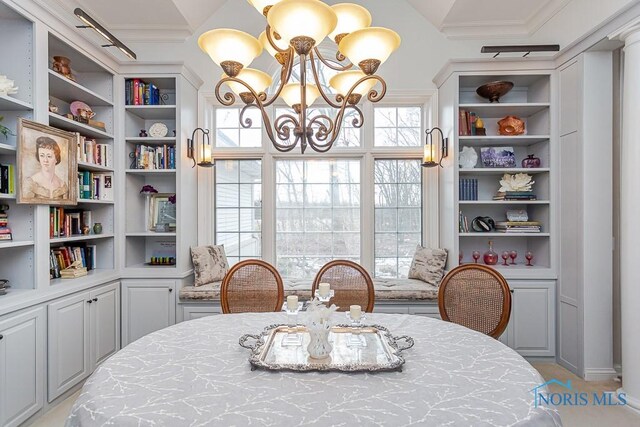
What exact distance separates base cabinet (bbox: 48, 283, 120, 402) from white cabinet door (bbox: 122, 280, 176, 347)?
8 centimetres

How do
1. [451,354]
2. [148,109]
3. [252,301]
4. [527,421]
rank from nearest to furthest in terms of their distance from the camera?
1. [527,421]
2. [451,354]
3. [252,301]
4. [148,109]

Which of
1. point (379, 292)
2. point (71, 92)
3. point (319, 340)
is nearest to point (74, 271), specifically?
point (71, 92)

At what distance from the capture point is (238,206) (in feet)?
12.8

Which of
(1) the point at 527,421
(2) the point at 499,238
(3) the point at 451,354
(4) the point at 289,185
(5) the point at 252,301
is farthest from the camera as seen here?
(4) the point at 289,185

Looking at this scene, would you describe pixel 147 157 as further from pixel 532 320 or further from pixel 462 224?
pixel 532 320

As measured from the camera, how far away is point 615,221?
9.73ft

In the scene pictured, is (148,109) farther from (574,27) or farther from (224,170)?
(574,27)

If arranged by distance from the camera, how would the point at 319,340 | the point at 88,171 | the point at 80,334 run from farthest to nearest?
1. the point at 88,171
2. the point at 80,334
3. the point at 319,340

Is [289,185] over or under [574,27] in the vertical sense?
under

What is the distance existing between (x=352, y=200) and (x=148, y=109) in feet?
7.00

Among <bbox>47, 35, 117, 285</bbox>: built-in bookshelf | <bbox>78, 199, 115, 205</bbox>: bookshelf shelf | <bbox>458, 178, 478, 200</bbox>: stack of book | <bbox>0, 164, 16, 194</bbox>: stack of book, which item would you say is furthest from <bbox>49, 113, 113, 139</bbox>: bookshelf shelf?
<bbox>458, 178, 478, 200</bbox>: stack of book

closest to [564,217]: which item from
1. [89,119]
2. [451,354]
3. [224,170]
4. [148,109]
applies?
[451,354]

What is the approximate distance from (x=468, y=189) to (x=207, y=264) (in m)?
2.52

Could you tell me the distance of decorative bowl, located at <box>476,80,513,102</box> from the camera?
3320 millimetres
